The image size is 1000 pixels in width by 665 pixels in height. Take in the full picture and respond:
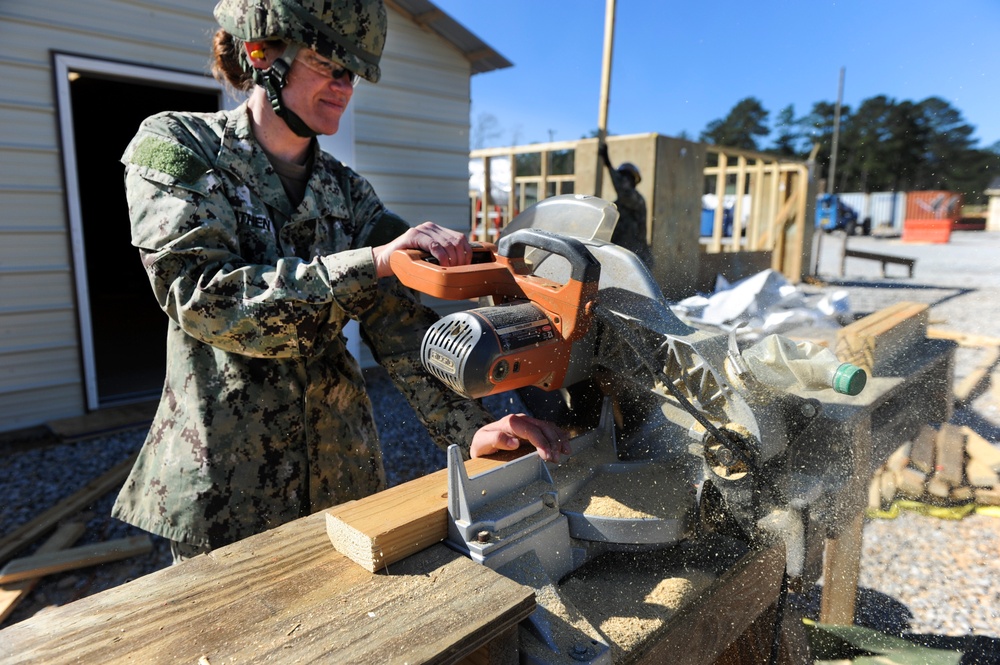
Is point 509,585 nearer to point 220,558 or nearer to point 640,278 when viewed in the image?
point 220,558

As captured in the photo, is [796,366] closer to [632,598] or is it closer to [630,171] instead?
[632,598]

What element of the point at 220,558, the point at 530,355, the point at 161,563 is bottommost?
the point at 161,563

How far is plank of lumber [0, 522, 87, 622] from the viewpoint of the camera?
2.59 m

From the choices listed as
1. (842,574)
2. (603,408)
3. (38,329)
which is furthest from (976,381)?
(38,329)

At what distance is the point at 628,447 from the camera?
1273 millimetres

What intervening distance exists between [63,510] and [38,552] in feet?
1.25

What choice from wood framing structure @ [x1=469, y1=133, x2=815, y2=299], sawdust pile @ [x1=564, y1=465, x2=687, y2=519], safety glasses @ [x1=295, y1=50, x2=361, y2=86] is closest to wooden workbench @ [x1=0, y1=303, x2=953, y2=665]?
sawdust pile @ [x1=564, y1=465, x2=687, y2=519]

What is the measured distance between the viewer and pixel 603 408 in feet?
4.13

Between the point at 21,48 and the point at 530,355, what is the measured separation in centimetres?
463

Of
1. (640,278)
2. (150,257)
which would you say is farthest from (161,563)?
(640,278)

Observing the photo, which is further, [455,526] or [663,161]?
[663,161]

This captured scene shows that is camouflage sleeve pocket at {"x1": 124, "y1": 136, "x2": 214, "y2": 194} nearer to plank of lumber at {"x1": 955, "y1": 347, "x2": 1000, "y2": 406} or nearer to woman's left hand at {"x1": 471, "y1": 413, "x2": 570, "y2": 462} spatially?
woman's left hand at {"x1": 471, "y1": 413, "x2": 570, "y2": 462}

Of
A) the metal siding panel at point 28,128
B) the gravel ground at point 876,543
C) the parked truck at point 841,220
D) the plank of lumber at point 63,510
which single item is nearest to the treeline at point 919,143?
the gravel ground at point 876,543

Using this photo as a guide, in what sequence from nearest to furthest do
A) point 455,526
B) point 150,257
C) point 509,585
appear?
point 509,585
point 455,526
point 150,257
